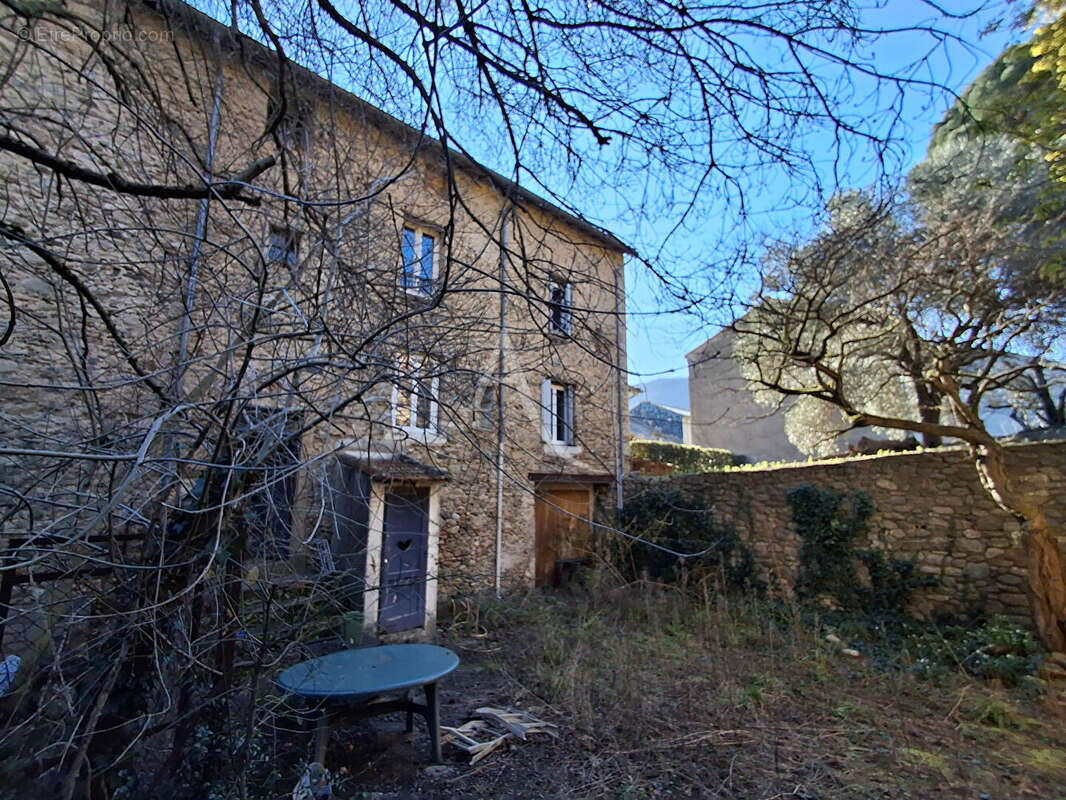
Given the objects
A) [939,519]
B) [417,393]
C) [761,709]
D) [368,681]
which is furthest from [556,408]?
[417,393]

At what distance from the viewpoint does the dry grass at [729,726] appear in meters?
3.00

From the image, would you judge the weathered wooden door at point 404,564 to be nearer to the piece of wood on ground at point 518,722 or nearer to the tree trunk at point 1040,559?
the piece of wood on ground at point 518,722

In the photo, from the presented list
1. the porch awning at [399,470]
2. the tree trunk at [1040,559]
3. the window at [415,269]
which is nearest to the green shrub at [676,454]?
the tree trunk at [1040,559]

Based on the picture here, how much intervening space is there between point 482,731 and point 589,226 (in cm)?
360

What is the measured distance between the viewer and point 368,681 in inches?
120

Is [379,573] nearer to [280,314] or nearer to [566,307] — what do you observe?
[280,314]

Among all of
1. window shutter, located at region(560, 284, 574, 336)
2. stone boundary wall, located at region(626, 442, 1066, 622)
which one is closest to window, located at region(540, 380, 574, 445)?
stone boundary wall, located at region(626, 442, 1066, 622)

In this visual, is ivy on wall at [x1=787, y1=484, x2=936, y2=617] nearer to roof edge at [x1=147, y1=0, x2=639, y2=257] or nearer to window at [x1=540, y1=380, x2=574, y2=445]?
window at [x1=540, y1=380, x2=574, y2=445]

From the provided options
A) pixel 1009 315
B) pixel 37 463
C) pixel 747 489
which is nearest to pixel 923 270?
pixel 1009 315

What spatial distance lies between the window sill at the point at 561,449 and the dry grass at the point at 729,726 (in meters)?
3.83

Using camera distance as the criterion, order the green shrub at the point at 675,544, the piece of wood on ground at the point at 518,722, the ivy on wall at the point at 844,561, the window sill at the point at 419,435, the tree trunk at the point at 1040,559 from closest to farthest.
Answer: the window sill at the point at 419,435
the piece of wood on ground at the point at 518,722
the tree trunk at the point at 1040,559
the ivy on wall at the point at 844,561
the green shrub at the point at 675,544

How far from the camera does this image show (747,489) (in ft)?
27.0

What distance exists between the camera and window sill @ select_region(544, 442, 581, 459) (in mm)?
9336

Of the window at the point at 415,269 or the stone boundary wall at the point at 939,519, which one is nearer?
the window at the point at 415,269
